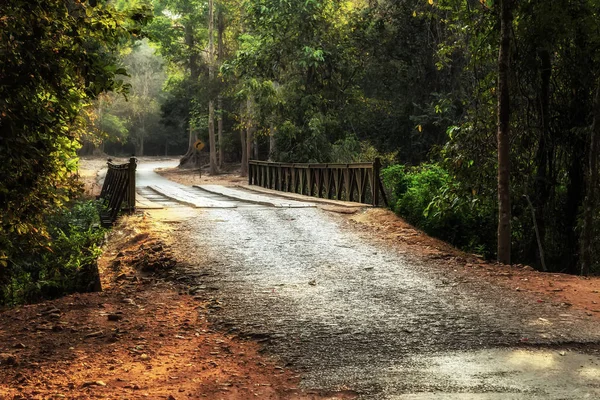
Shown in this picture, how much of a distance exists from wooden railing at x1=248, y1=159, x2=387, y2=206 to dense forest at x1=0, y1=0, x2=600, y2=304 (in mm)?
693

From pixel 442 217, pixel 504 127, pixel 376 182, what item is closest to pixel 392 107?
pixel 376 182

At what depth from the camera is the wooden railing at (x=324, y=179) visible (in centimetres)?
1493

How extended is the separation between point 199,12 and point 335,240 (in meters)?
32.7

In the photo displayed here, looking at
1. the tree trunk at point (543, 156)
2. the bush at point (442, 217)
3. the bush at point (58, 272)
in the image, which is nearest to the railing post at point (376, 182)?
the bush at point (442, 217)

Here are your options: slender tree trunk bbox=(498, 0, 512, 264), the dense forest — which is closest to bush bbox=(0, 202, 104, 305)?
the dense forest

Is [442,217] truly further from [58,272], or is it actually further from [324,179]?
[58,272]

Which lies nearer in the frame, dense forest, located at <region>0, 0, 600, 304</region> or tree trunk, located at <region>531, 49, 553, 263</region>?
dense forest, located at <region>0, 0, 600, 304</region>

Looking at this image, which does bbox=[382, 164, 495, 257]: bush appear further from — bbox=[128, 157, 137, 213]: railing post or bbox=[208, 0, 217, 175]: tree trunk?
bbox=[208, 0, 217, 175]: tree trunk

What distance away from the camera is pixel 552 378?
466 cm

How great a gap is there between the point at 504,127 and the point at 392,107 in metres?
17.6

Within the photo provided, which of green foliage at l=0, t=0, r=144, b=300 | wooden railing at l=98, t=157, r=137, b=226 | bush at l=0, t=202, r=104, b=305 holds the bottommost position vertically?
bush at l=0, t=202, r=104, b=305

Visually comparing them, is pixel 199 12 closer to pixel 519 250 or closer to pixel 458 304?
pixel 519 250

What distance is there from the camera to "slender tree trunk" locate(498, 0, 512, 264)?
9523mm

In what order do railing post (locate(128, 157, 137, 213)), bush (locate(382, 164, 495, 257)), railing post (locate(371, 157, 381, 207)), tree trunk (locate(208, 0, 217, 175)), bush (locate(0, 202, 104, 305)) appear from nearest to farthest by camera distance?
bush (locate(0, 202, 104, 305)) → bush (locate(382, 164, 495, 257)) → railing post (locate(128, 157, 137, 213)) → railing post (locate(371, 157, 381, 207)) → tree trunk (locate(208, 0, 217, 175))
